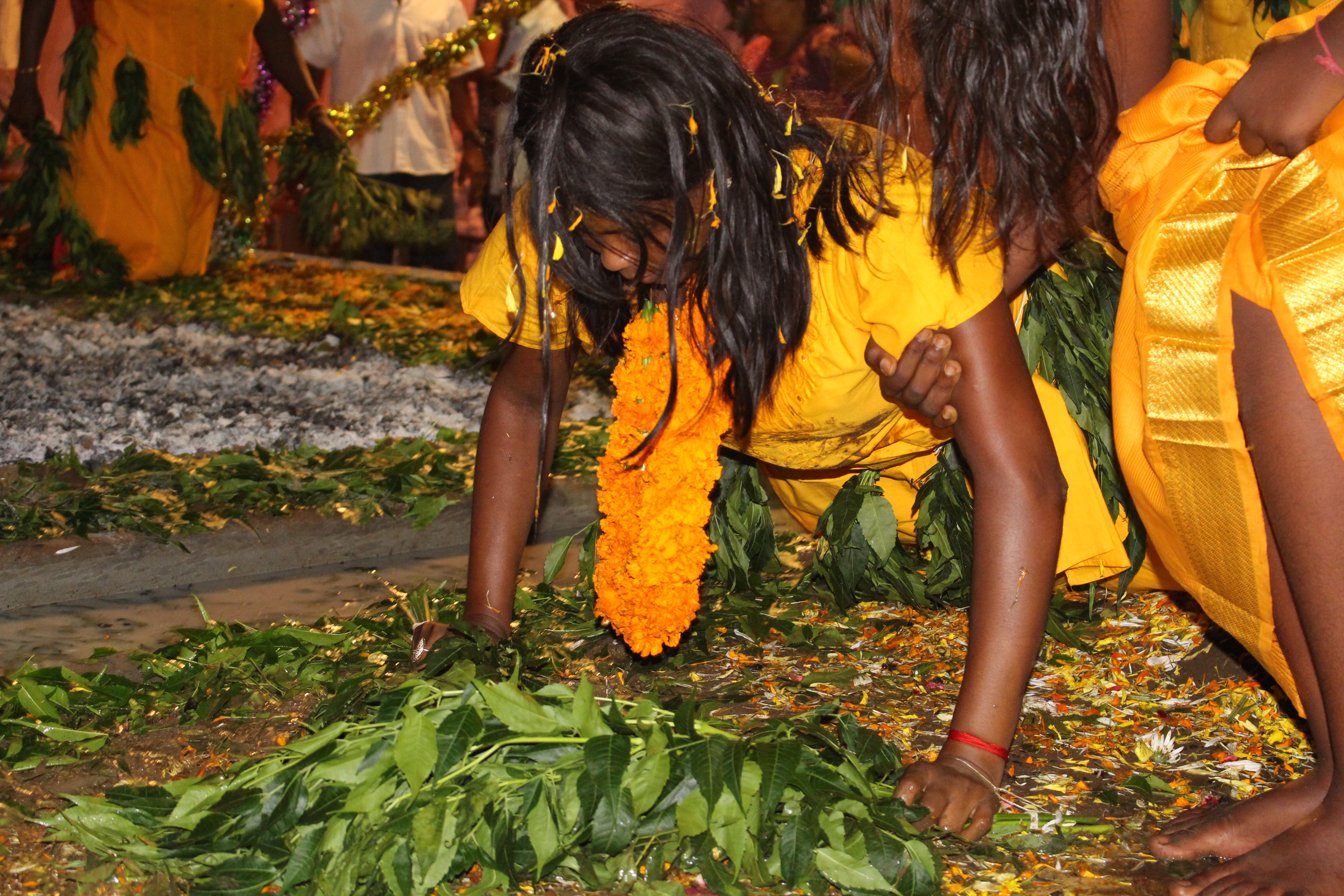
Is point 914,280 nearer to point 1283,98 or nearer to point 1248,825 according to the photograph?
point 1283,98

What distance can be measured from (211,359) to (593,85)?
3654 mm

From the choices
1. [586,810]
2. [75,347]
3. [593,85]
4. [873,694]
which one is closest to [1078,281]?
[873,694]

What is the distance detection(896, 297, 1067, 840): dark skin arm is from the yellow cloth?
5.64 m

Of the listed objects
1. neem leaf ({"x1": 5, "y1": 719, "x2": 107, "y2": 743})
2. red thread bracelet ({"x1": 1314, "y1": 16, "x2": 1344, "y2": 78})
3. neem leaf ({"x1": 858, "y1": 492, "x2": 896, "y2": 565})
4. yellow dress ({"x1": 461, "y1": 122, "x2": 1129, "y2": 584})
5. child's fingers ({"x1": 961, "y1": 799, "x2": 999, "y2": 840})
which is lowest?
neem leaf ({"x1": 5, "y1": 719, "x2": 107, "y2": 743})

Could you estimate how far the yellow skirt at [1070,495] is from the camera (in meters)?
2.51

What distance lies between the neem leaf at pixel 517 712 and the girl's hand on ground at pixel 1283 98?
1307 millimetres

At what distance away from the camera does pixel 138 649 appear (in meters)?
2.73

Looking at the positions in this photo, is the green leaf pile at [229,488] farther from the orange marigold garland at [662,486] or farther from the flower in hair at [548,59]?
the flower in hair at [548,59]

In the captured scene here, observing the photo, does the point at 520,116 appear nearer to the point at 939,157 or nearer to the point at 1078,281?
the point at 939,157

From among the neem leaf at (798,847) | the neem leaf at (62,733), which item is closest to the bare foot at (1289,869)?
the neem leaf at (798,847)

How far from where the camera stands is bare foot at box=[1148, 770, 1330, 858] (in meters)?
1.86

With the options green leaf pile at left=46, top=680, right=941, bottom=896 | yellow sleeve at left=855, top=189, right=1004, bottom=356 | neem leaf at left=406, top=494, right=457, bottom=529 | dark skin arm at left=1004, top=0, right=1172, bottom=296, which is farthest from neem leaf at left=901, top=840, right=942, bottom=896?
neem leaf at left=406, top=494, right=457, bottom=529

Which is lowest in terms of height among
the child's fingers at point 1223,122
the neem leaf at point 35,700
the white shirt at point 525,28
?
the neem leaf at point 35,700

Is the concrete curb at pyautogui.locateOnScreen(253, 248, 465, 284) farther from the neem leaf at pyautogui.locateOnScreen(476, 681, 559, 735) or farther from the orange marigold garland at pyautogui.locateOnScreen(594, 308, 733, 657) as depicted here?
the neem leaf at pyautogui.locateOnScreen(476, 681, 559, 735)
